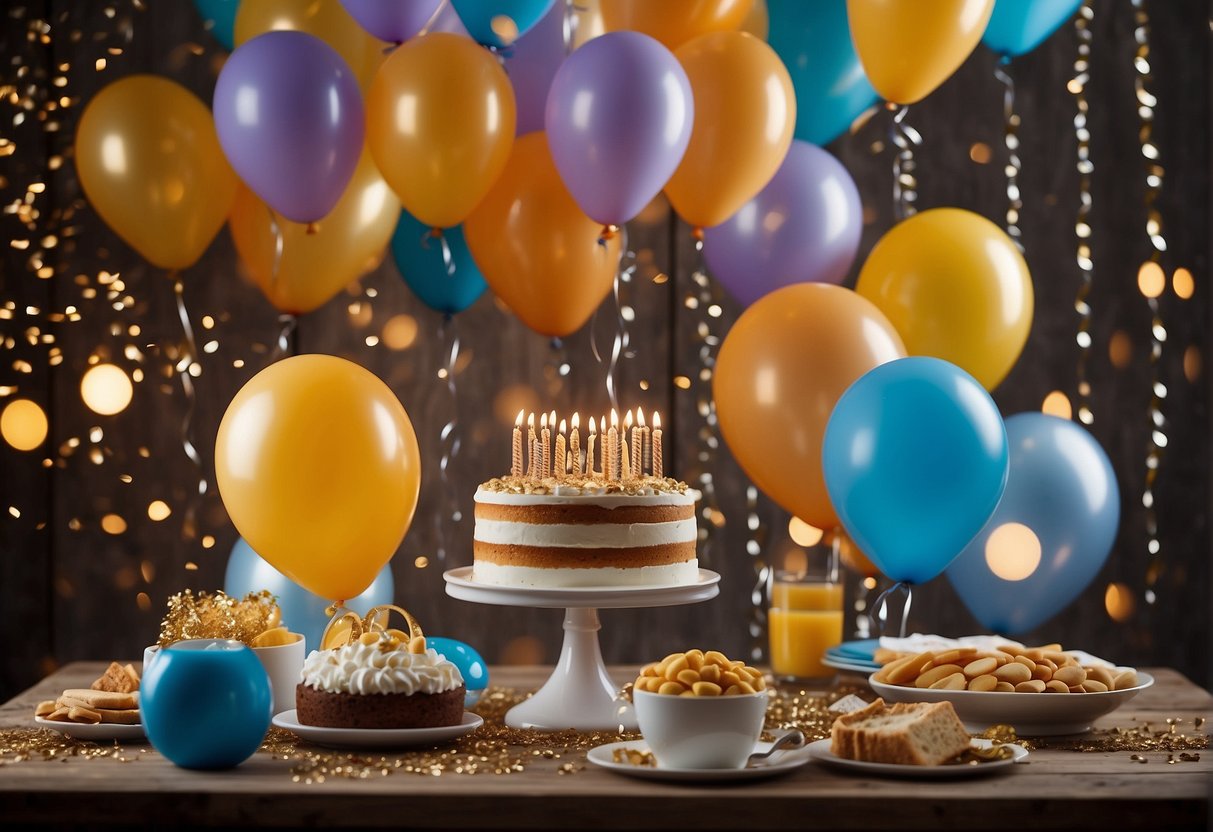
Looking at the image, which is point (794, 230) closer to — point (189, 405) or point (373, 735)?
point (373, 735)

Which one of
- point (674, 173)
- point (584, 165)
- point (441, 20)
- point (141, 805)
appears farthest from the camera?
point (441, 20)

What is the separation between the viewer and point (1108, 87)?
9.45 feet

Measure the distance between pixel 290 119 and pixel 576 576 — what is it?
2.67 ft

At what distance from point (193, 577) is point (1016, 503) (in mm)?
1648

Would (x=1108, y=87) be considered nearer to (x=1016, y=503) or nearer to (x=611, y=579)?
(x=1016, y=503)

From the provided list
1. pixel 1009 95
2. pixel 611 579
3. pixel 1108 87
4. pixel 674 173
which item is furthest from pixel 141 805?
pixel 1108 87

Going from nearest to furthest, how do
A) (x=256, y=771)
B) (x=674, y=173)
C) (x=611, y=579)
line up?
1. (x=256, y=771)
2. (x=611, y=579)
3. (x=674, y=173)

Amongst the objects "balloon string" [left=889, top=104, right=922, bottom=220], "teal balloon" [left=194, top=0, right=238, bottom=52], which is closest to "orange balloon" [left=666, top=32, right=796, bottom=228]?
"balloon string" [left=889, top=104, right=922, bottom=220]

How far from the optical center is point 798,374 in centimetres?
209

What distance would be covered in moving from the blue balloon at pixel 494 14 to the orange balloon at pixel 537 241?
0.19 m

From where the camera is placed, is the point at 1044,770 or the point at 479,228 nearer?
the point at 1044,770

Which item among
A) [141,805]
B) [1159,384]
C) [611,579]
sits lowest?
[141,805]

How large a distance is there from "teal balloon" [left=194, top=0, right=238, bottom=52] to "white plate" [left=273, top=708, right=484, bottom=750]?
4.51 ft

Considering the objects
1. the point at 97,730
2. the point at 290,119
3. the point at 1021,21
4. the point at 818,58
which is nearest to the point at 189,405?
the point at 290,119
